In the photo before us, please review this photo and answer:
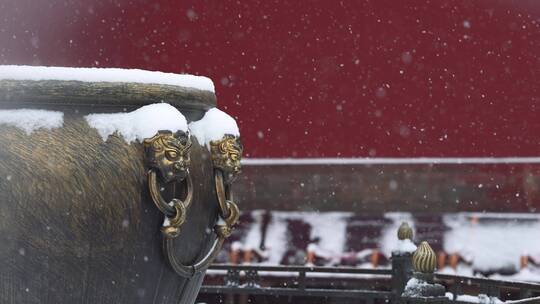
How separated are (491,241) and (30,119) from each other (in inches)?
218

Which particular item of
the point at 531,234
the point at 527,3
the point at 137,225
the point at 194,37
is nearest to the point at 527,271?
the point at 531,234

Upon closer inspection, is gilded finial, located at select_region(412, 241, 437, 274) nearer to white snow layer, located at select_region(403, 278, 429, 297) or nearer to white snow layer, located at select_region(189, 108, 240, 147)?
white snow layer, located at select_region(403, 278, 429, 297)

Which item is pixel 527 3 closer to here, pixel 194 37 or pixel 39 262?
pixel 194 37

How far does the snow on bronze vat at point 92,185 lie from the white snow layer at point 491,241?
4.95 m

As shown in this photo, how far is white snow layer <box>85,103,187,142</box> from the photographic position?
245 centimetres

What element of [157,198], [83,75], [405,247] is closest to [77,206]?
[157,198]

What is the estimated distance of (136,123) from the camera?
248cm

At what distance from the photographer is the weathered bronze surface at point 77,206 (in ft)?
7.70

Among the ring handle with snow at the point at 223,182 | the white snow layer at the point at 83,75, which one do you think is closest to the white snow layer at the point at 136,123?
the white snow layer at the point at 83,75

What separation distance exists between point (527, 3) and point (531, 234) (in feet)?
6.70

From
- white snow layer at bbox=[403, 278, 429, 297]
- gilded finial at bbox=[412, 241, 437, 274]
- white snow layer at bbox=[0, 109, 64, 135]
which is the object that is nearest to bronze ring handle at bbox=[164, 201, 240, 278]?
white snow layer at bbox=[0, 109, 64, 135]

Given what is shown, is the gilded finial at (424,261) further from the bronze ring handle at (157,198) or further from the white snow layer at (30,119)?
the white snow layer at (30,119)

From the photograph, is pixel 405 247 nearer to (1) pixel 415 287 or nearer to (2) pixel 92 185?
(1) pixel 415 287

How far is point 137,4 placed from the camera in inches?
327
